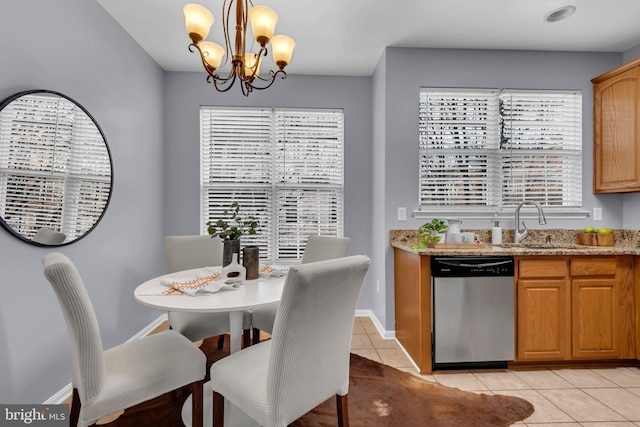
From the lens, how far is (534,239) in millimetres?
3033

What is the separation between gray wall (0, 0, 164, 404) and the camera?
1.72 metres

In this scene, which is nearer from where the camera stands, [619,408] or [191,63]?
[619,408]

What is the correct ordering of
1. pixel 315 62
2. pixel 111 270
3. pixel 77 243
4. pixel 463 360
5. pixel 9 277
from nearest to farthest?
pixel 9 277, pixel 77 243, pixel 463 360, pixel 111 270, pixel 315 62

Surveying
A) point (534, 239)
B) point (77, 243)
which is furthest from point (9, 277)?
point (534, 239)

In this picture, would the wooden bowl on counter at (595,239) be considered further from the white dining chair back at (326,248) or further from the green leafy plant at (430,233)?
the white dining chair back at (326,248)

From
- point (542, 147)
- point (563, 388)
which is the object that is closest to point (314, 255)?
point (563, 388)

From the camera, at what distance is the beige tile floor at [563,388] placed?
1881mm

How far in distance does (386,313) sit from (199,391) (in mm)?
1959

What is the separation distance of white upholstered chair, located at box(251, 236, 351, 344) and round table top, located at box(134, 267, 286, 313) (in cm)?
42

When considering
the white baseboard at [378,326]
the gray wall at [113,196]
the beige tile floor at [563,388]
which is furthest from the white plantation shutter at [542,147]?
the gray wall at [113,196]

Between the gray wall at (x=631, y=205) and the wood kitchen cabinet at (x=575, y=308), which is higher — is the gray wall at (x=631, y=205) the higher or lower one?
the higher one

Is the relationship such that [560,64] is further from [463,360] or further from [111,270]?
[111,270]

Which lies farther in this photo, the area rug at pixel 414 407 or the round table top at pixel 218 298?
the area rug at pixel 414 407

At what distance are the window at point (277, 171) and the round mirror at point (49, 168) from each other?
4.34 ft
